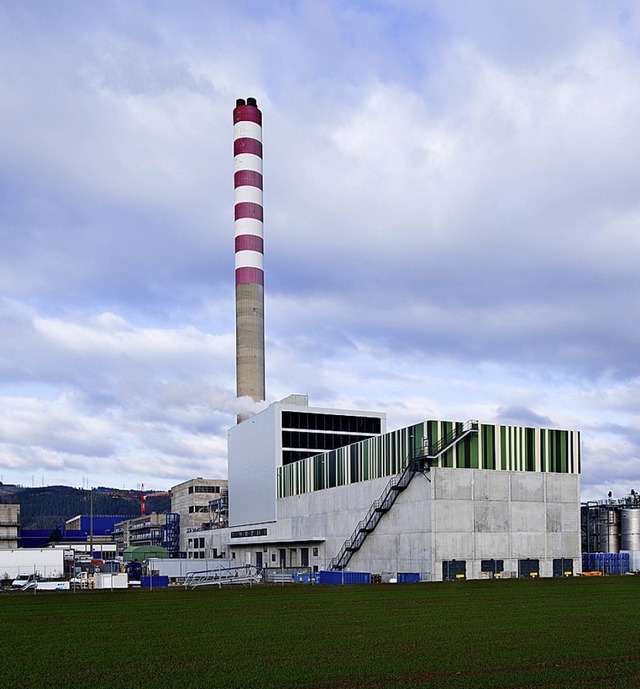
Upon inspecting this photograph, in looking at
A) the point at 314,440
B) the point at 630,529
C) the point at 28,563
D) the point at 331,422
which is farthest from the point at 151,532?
the point at 630,529

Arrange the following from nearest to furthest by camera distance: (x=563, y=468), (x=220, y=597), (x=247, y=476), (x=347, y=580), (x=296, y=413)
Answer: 1. (x=220, y=597)
2. (x=347, y=580)
3. (x=563, y=468)
4. (x=296, y=413)
5. (x=247, y=476)

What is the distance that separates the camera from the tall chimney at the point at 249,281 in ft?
307

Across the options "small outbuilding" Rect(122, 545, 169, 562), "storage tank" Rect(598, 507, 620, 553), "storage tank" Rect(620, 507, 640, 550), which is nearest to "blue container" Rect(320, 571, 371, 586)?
"storage tank" Rect(598, 507, 620, 553)

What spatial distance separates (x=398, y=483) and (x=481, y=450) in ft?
21.6

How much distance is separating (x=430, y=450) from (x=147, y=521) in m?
122

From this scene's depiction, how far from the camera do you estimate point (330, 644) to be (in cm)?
2198

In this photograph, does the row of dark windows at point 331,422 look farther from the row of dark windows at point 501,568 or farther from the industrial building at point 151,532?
the industrial building at point 151,532

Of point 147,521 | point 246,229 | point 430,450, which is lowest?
point 147,521

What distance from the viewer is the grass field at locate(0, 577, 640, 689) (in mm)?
16734

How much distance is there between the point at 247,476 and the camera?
93.8m

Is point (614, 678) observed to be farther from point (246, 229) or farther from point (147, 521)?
point (147, 521)

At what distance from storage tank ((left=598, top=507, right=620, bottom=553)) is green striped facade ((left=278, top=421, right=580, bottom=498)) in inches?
587

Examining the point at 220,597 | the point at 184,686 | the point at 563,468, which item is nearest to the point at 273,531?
the point at 563,468

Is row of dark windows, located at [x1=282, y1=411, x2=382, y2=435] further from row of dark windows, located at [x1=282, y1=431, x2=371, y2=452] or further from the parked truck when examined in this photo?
the parked truck
